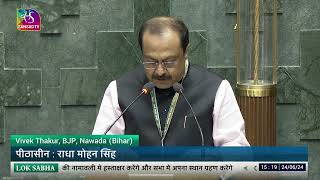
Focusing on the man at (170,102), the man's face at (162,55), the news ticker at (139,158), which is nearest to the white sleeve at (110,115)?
the man at (170,102)

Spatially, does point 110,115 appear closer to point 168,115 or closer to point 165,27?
point 168,115

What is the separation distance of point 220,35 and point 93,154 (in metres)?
3.46

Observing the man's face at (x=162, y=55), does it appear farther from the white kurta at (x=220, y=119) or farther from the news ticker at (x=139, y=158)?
the news ticker at (x=139, y=158)

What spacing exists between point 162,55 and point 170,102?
0.32 meters

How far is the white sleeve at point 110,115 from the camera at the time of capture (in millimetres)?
2670

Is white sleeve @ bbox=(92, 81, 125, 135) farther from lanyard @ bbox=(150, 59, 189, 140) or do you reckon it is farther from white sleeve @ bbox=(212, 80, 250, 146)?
white sleeve @ bbox=(212, 80, 250, 146)

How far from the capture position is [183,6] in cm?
507

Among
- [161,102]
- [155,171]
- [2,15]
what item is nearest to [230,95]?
[161,102]

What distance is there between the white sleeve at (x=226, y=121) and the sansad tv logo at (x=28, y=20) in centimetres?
266

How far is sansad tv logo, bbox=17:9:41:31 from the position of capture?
511 centimetres

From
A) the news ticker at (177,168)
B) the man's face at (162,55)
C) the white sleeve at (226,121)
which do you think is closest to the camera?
the news ticker at (177,168)

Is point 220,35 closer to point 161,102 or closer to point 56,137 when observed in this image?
point 161,102

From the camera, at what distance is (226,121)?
267cm
